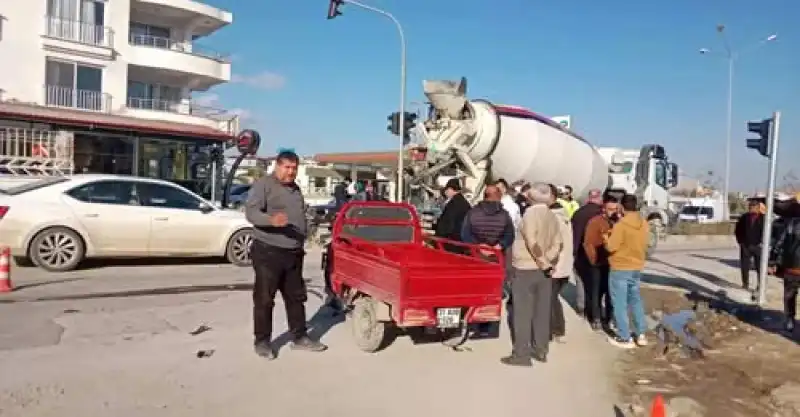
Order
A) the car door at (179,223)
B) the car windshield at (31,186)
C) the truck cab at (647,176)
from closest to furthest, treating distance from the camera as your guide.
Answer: the car windshield at (31,186) < the car door at (179,223) < the truck cab at (647,176)

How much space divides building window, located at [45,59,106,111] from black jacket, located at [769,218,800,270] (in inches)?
1075

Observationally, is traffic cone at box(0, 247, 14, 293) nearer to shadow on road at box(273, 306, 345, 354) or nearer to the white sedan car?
the white sedan car

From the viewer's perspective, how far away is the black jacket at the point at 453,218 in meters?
9.47

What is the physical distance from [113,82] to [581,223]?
2641 cm

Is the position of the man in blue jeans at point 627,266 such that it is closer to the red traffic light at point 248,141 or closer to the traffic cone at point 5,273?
the traffic cone at point 5,273

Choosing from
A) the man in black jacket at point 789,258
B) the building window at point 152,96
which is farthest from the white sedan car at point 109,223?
the building window at point 152,96

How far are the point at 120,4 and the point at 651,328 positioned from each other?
93.2 feet

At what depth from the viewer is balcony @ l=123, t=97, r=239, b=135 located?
30.2 m

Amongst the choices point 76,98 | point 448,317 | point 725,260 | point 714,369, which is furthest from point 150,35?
point 714,369

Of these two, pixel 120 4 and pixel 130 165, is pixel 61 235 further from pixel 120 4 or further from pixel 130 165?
pixel 120 4

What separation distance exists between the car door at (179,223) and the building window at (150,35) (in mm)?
22570

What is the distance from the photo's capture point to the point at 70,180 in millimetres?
11891

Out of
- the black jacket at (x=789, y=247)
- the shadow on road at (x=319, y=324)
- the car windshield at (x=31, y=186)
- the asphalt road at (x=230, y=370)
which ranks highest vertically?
the car windshield at (x=31, y=186)

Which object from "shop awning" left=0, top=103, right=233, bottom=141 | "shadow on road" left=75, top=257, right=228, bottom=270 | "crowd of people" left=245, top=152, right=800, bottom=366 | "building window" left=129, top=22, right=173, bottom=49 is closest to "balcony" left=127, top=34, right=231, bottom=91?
"building window" left=129, top=22, right=173, bottom=49
